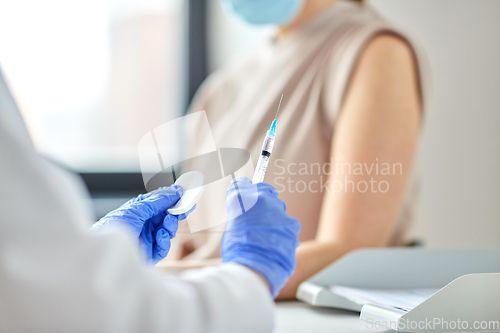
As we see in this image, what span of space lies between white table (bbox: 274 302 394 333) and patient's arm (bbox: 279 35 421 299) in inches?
4.9

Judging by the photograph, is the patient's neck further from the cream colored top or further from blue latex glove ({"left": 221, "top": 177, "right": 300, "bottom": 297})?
blue latex glove ({"left": 221, "top": 177, "right": 300, "bottom": 297})

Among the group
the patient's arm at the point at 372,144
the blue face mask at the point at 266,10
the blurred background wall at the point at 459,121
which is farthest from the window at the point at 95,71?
the patient's arm at the point at 372,144

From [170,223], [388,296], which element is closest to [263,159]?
[170,223]

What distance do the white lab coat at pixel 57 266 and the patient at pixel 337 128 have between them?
0.31 metres

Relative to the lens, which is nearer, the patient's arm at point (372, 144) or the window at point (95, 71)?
the patient's arm at point (372, 144)

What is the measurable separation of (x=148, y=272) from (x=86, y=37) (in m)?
1.52

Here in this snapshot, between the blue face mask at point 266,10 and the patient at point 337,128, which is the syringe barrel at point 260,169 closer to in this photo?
the patient at point 337,128

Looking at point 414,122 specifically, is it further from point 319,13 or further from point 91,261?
point 91,261

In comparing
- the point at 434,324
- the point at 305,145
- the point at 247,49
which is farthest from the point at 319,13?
the point at 434,324

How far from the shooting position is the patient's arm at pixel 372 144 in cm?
70

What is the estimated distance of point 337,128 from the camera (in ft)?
2.53

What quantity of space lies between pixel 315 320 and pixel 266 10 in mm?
704

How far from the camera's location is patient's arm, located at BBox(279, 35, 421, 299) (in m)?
0.70

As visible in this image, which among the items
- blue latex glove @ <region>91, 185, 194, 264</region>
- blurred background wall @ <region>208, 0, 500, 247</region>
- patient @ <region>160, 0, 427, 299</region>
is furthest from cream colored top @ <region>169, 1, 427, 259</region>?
blurred background wall @ <region>208, 0, 500, 247</region>
